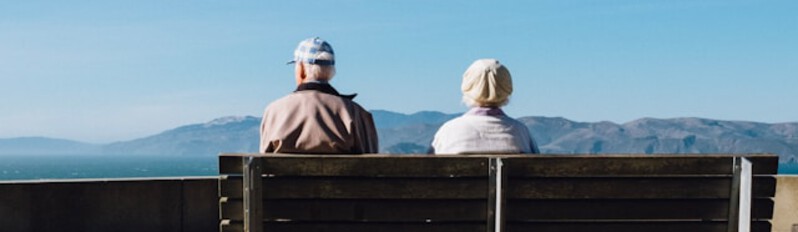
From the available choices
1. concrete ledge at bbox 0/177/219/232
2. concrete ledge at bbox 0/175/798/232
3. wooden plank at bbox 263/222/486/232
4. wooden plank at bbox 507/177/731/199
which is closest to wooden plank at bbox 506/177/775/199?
wooden plank at bbox 507/177/731/199

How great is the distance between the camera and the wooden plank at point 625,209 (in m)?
4.48

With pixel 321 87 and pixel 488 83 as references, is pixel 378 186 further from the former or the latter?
pixel 321 87

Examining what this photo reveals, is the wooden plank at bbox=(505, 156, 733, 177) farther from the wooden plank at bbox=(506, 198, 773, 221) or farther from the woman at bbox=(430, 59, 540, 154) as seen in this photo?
the woman at bbox=(430, 59, 540, 154)

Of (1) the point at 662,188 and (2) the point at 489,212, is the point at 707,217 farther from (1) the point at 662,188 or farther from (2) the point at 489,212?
(2) the point at 489,212

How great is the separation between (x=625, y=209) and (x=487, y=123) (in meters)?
0.94

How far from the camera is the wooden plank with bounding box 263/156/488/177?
438 cm

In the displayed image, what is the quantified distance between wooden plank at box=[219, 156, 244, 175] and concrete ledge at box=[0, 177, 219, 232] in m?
3.23

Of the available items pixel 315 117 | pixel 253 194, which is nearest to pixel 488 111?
pixel 315 117

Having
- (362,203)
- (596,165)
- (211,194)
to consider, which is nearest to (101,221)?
(211,194)

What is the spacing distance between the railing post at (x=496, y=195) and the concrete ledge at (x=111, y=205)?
3.67 metres

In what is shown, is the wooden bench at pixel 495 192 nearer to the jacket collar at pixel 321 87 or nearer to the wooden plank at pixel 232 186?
the wooden plank at pixel 232 186

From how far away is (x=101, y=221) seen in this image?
7.43m

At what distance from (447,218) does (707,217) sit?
1.13m

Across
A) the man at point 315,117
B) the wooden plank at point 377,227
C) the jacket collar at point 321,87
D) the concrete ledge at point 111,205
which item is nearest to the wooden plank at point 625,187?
the wooden plank at point 377,227
